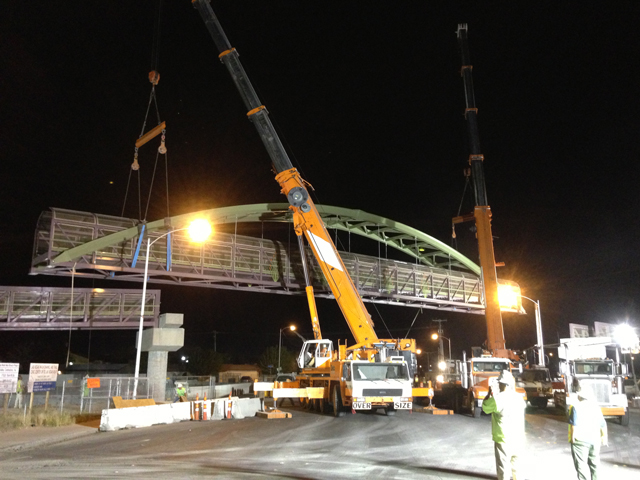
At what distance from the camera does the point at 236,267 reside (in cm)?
3453

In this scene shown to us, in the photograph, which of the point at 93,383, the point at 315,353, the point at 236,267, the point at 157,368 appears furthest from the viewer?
the point at 236,267

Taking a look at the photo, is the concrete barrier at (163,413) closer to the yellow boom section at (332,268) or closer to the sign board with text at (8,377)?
the sign board with text at (8,377)

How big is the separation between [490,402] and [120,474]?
663 centimetres

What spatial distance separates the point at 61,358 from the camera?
264ft

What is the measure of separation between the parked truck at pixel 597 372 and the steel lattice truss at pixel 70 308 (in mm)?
24457

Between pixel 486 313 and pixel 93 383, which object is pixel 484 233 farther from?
pixel 93 383

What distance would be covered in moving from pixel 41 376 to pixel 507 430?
1867 cm

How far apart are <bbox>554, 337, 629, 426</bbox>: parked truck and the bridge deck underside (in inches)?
630

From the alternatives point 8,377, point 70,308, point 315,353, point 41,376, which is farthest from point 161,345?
point 8,377

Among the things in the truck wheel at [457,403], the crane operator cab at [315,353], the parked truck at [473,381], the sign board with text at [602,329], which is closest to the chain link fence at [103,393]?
the crane operator cab at [315,353]

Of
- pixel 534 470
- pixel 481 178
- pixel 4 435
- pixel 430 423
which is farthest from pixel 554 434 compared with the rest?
pixel 4 435

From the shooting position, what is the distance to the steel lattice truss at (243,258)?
28703 millimetres

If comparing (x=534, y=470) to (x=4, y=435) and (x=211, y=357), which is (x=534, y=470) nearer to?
(x=4, y=435)

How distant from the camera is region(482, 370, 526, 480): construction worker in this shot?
7.62 m
